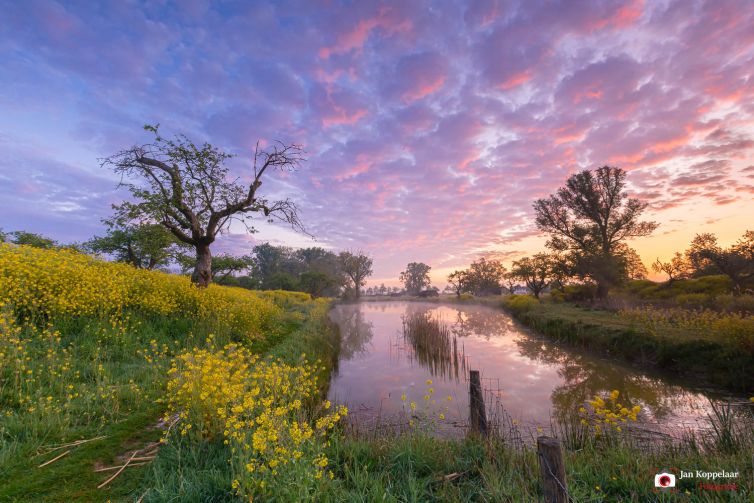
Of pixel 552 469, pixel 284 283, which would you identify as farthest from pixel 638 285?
pixel 284 283

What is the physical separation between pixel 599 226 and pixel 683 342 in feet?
66.8

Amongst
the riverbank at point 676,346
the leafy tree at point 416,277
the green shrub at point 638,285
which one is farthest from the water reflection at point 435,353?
the leafy tree at point 416,277

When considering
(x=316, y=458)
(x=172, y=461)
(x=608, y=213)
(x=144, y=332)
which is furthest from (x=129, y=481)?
(x=608, y=213)

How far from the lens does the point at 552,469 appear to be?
270cm

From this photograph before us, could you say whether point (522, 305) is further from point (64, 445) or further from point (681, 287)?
point (64, 445)

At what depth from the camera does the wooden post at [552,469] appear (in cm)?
267

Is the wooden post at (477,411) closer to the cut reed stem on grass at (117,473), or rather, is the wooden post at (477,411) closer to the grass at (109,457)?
the grass at (109,457)

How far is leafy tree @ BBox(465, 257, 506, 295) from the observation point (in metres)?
63.8

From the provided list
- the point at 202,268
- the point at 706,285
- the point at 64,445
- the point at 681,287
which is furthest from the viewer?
the point at 681,287

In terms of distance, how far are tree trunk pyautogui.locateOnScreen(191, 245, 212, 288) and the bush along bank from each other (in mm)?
18368

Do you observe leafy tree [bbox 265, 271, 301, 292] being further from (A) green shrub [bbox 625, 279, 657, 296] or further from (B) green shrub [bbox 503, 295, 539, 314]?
Result: (A) green shrub [bbox 625, 279, 657, 296]

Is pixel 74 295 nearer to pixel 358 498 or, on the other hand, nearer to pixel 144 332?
pixel 144 332

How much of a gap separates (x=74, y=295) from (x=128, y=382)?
4274mm

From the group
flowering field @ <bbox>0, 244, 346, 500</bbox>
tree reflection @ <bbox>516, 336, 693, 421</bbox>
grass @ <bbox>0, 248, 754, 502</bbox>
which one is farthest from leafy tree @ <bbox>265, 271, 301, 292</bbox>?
grass @ <bbox>0, 248, 754, 502</bbox>
